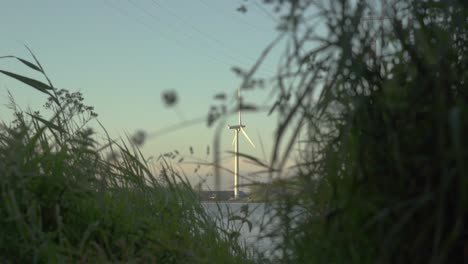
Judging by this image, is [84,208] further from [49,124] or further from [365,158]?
[365,158]

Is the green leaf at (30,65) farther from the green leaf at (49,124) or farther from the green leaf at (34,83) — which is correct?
the green leaf at (49,124)

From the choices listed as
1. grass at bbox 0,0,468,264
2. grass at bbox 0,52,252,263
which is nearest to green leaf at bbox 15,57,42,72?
grass at bbox 0,52,252,263

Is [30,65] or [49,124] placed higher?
[30,65]

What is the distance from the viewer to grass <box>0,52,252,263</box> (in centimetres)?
278

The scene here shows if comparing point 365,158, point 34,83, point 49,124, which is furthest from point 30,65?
point 365,158

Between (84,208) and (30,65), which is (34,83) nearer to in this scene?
(30,65)

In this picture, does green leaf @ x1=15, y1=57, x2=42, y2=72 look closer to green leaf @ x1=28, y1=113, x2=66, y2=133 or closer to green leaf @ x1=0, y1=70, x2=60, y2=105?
green leaf @ x1=0, y1=70, x2=60, y2=105

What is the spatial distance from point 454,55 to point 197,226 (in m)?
2.27

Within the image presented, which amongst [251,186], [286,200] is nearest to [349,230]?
[286,200]

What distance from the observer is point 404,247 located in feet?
5.45

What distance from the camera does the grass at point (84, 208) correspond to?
2.78 metres

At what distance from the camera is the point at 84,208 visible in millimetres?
3182

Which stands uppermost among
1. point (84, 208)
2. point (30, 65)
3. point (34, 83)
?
point (30, 65)

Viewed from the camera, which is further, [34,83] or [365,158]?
[34,83]
